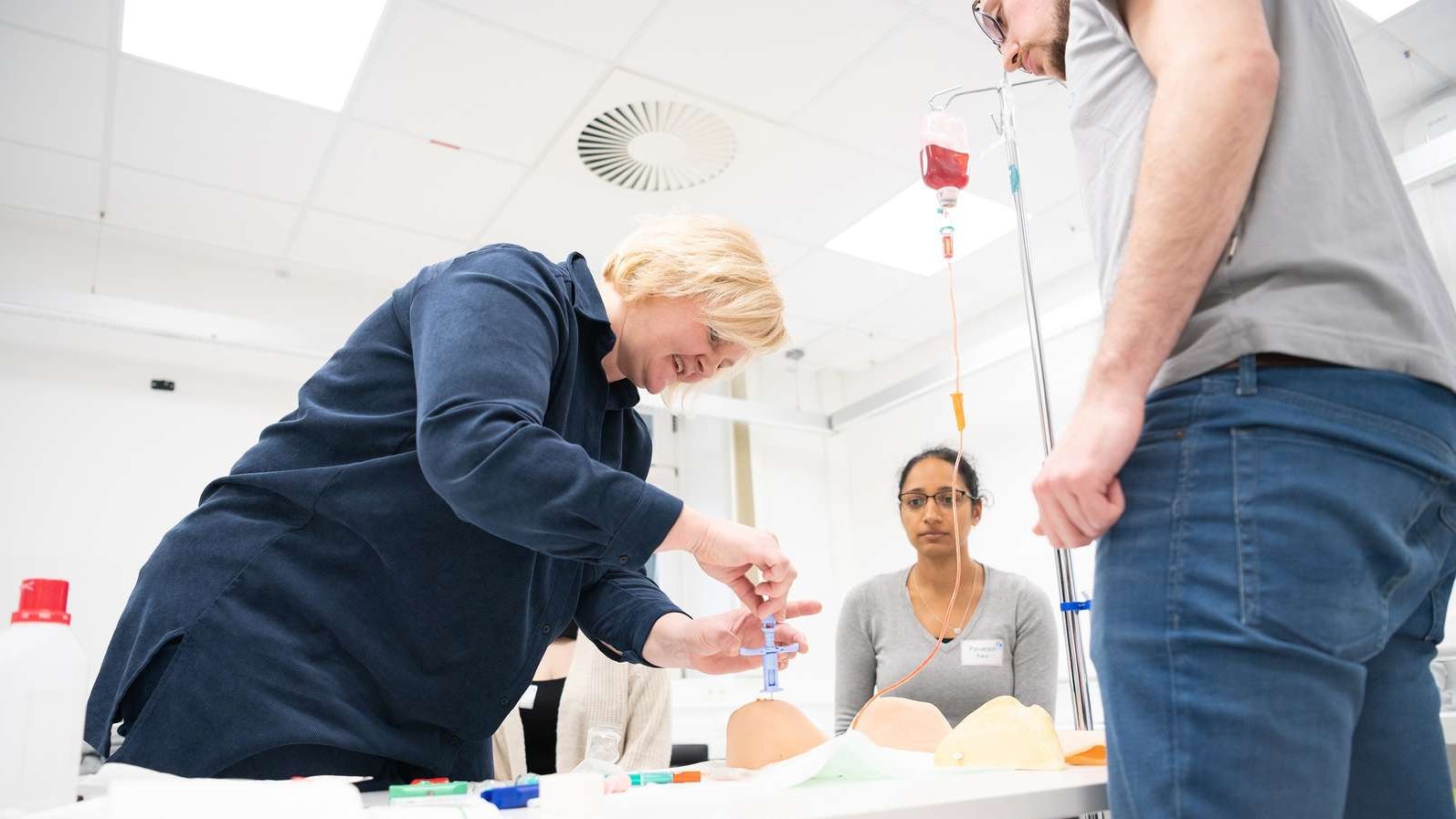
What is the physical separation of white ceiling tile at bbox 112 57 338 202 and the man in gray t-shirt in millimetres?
3156

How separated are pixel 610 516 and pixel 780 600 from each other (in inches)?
11.8

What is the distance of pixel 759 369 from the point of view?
5855mm

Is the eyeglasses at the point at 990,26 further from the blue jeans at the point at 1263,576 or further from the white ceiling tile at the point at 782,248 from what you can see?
the white ceiling tile at the point at 782,248

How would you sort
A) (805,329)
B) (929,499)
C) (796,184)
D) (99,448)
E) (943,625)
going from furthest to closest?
1. (805,329)
2. (99,448)
3. (796,184)
4. (929,499)
5. (943,625)

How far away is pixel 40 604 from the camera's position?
71cm

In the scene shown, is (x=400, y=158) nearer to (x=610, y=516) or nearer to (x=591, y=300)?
(x=591, y=300)

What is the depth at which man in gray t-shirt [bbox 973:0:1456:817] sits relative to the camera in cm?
61

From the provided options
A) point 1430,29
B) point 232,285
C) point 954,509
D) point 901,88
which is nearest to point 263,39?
point 232,285

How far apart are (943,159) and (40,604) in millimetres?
1292

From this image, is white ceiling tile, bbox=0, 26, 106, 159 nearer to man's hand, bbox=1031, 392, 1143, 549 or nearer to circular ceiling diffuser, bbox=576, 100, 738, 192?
circular ceiling diffuser, bbox=576, 100, 738, 192

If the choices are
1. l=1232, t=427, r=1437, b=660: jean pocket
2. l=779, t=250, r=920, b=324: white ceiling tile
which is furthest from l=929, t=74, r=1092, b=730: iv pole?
l=779, t=250, r=920, b=324: white ceiling tile

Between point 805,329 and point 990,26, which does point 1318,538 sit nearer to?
point 990,26

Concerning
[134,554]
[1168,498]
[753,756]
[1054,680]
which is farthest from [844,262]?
[1168,498]

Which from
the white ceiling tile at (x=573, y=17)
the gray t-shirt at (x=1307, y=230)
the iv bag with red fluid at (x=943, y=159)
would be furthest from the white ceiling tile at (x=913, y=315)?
the gray t-shirt at (x=1307, y=230)
